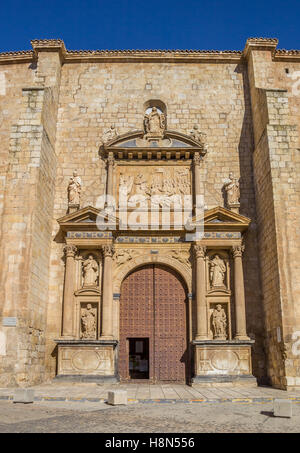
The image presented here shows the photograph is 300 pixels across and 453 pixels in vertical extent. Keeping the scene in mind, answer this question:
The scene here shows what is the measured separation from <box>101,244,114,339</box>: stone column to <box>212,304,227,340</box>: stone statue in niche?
2.86m

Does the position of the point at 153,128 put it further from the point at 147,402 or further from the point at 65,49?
the point at 147,402

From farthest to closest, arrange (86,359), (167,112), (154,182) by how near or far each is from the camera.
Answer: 1. (167,112)
2. (154,182)
3. (86,359)

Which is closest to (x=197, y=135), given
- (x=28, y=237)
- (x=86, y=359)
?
(x=28, y=237)

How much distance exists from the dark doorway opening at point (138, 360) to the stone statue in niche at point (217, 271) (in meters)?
4.50

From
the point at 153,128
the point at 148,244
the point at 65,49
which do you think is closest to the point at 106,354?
the point at 148,244

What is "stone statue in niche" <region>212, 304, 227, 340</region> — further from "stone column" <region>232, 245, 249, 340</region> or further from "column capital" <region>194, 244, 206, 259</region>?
"column capital" <region>194, 244, 206, 259</region>

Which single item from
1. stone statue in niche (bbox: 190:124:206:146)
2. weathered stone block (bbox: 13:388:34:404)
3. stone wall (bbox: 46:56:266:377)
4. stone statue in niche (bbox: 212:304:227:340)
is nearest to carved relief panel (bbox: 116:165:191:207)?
stone wall (bbox: 46:56:266:377)

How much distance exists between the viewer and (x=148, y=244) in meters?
13.3

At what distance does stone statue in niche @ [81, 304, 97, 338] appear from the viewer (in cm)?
1245

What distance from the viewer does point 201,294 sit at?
12523 millimetres

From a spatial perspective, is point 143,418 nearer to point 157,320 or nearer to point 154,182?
point 157,320

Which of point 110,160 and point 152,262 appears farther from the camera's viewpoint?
point 110,160

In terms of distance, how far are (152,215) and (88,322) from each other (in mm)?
3610

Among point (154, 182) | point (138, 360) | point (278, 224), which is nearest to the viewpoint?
point (278, 224)
